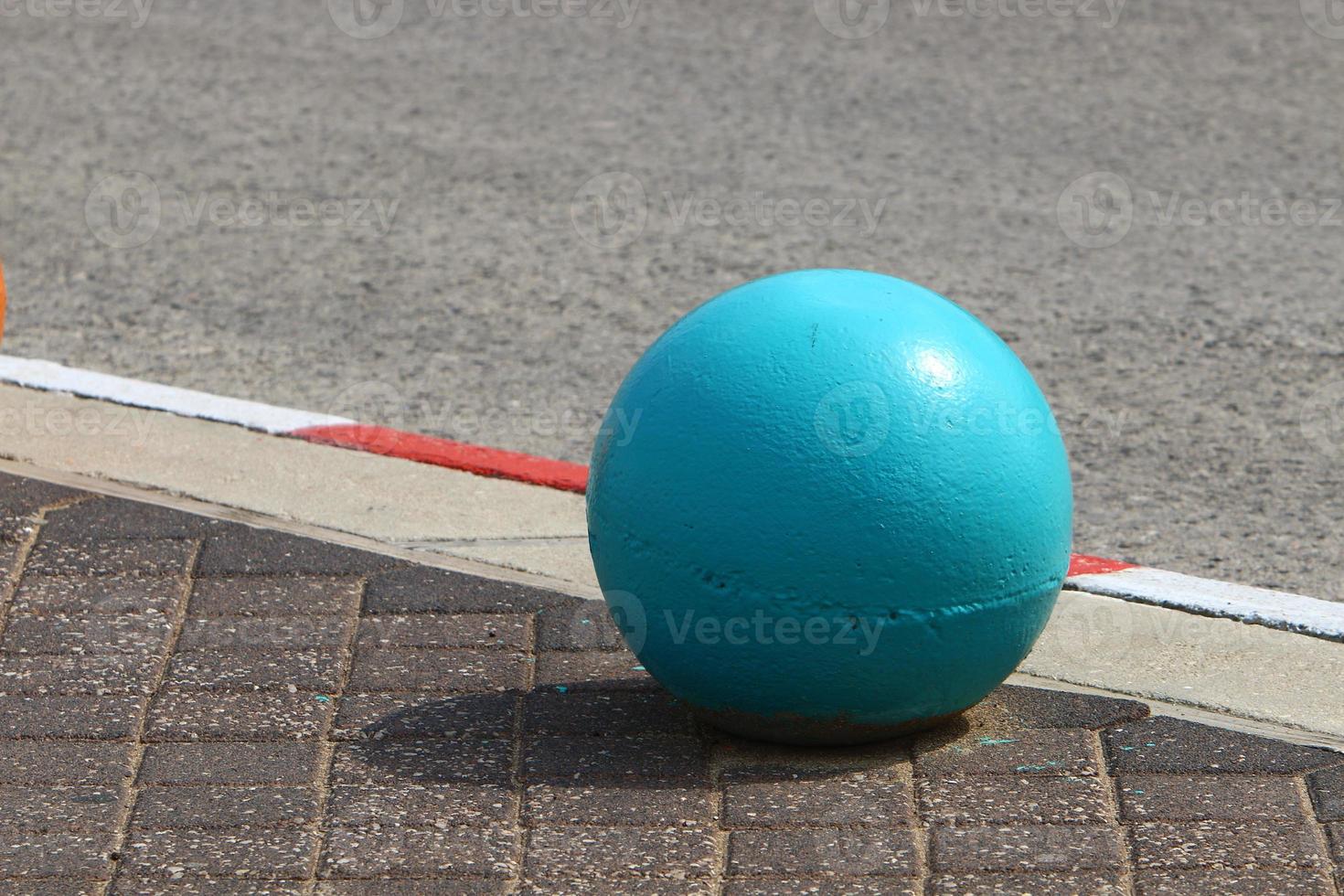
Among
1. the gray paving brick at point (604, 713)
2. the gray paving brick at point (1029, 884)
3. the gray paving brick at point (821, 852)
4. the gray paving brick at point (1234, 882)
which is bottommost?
the gray paving brick at point (604, 713)

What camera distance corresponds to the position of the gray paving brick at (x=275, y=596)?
15.4 ft

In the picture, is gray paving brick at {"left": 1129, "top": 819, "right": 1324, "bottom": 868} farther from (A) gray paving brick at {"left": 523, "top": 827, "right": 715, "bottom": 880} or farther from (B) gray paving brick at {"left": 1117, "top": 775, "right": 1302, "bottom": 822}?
(A) gray paving brick at {"left": 523, "top": 827, "right": 715, "bottom": 880}

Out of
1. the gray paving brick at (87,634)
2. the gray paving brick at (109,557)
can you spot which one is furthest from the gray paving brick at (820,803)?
the gray paving brick at (109,557)

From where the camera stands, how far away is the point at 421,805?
3.81 metres

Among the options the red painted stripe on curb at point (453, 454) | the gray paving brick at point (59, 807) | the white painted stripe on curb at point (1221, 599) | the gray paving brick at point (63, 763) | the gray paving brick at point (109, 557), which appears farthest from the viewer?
the red painted stripe on curb at point (453, 454)

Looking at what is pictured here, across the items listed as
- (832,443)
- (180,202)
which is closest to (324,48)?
(180,202)

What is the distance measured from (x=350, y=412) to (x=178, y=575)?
1.43 m

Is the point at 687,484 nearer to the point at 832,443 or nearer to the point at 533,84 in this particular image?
the point at 832,443

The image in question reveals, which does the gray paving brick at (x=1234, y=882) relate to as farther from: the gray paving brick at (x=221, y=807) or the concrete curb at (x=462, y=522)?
the gray paving brick at (x=221, y=807)

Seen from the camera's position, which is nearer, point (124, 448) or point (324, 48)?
point (124, 448)

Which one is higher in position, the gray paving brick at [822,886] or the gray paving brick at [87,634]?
the gray paving brick at [822,886]

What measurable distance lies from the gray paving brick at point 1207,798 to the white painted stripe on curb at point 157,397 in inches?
122

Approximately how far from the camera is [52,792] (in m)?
3.83

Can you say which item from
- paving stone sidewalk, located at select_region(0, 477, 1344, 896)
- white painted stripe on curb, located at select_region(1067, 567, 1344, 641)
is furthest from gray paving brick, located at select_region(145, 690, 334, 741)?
white painted stripe on curb, located at select_region(1067, 567, 1344, 641)
